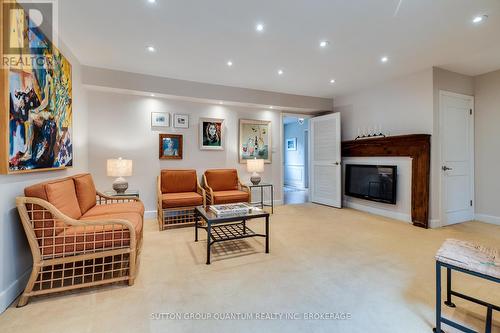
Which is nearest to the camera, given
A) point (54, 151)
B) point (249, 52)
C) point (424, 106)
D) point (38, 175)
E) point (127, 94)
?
point (38, 175)

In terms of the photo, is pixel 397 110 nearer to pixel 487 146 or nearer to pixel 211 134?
pixel 487 146

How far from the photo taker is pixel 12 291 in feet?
5.85

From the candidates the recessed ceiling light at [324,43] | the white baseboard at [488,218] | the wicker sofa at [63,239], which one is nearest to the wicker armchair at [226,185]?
the wicker sofa at [63,239]

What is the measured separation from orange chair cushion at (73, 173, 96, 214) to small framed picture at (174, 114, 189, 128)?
1.87 metres

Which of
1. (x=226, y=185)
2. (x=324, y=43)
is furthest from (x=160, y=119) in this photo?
(x=324, y=43)

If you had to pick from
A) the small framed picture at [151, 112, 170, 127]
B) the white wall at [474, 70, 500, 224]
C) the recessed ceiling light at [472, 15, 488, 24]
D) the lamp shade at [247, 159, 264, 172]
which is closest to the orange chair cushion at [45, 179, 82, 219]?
the small framed picture at [151, 112, 170, 127]

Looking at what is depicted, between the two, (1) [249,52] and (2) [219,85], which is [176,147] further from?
(1) [249,52]

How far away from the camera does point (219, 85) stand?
4426mm

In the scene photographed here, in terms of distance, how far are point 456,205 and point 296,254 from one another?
320 centimetres

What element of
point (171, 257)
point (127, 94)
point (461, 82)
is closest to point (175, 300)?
point (171, 257)

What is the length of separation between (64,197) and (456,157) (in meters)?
5.42

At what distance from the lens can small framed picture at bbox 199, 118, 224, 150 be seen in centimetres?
458

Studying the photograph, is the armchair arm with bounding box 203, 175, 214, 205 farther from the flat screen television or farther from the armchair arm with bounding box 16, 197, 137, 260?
the flat screen television
